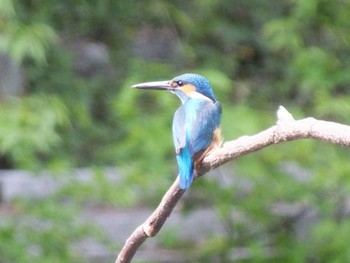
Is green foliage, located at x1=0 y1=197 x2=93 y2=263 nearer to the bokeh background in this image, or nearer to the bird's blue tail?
the bokeh background

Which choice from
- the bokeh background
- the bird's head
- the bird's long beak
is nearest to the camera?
the bird's long beak

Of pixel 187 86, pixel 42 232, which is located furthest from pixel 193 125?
pixel 42 232

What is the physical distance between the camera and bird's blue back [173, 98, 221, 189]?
4.91 feet

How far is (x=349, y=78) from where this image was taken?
373 cm

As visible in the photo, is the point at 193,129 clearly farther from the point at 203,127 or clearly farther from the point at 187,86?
the point at 187,86

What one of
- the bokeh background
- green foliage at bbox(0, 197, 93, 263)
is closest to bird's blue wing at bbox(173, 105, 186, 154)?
the bokeh background

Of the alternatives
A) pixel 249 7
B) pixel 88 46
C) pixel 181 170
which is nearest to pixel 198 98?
pixel 181 170

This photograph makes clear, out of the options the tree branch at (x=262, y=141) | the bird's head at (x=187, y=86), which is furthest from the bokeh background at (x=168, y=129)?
the tree branch at (x=262, y=141)

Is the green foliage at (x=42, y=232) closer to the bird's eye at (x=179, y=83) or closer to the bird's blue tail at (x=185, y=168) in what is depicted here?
the bird's eye at (x=179, y=83)

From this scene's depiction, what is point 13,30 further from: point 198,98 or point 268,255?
point 198,98

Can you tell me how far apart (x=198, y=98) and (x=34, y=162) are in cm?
201

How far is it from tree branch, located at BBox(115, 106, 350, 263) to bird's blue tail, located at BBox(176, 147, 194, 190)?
0.09ft

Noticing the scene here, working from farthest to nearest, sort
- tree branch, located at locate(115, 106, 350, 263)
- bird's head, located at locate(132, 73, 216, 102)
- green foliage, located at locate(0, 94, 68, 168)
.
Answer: green foliage, located at locate(0, 94, 68, 168)
bird's head, located at locate(132, 73, 216, 102)
tree branch, located at locate(115, 106, 350, 263)

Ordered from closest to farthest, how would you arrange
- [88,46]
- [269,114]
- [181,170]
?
[181,170] < [269,114] < [88,46]
